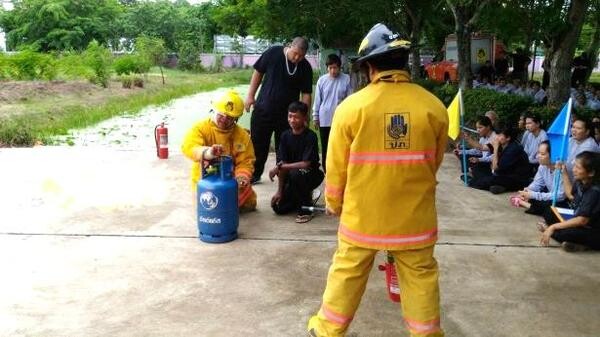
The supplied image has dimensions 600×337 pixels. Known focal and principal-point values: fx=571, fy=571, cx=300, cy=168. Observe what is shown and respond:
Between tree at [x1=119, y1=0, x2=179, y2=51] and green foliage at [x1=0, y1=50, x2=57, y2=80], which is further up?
tree at [x1=119, y1=0, x2=179, y2=51]

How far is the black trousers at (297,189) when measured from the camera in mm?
5195

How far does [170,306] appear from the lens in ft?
11.2

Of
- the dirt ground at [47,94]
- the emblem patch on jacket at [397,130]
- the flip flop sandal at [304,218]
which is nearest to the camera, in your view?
the emblem patch on jacket at [397,130]

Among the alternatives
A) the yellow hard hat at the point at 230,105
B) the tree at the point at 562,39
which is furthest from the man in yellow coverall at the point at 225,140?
the tree at the point at 562,39

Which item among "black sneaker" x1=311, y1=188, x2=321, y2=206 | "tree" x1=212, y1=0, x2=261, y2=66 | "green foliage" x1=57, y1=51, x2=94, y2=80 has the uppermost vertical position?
"tree" x1=212, y1=0, x2=261, y2=66

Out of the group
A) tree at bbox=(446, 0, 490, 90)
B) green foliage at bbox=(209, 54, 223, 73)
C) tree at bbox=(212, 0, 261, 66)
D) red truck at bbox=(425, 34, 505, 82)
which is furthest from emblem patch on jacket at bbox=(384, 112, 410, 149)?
green foliage at bbox=(209, 54, 223, 73)

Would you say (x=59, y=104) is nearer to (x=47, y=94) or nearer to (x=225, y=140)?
(x=47, y=94)

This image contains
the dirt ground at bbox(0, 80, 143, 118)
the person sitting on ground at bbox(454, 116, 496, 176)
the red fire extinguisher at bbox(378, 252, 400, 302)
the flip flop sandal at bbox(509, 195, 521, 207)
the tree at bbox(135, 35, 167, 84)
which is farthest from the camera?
the tree at bbox(135, 35, 167, 84)

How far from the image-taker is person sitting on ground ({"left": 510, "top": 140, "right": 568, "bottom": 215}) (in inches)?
208

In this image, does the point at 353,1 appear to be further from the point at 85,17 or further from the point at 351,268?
the point at 85,17

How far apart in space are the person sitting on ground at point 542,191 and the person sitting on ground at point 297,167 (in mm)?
2039

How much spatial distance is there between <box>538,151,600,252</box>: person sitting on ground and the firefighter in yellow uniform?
88.5 inches

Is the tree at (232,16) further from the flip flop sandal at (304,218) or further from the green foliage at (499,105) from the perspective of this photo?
the flip flop sandal at (304,218)

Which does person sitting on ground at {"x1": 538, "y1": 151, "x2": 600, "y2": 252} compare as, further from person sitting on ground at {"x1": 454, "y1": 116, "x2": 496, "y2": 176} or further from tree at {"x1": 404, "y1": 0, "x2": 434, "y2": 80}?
tree at {"x1": 404, "y1": 0, "x2": 434, "y2": 80}
